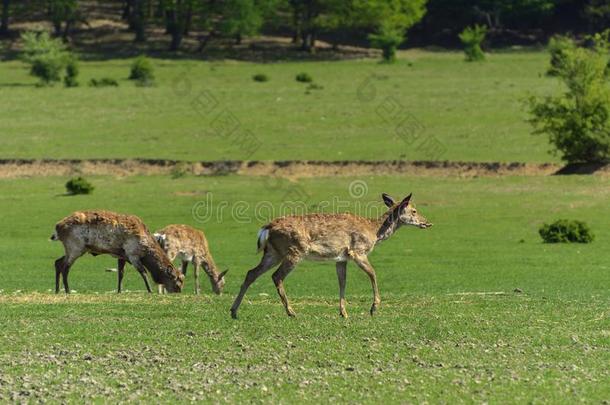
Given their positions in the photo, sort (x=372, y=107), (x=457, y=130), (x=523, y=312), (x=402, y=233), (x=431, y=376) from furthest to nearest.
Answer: (x=372, y=107), (x=457, y=130), (x=402, y=233), (x=523, y=312), (x=431, y=376)

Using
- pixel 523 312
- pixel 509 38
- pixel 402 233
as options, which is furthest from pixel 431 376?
pixel 509 38

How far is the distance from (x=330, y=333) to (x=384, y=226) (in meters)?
3.80

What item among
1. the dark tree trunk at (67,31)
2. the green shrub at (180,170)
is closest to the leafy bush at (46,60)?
the dark tree trunk at (67,31)

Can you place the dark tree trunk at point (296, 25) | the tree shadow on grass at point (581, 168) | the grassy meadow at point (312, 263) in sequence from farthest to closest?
the dark tree trunk at point (296, 25), the tree shadow on grass at point (581, 168), the grassy meadow at point (312, 263)

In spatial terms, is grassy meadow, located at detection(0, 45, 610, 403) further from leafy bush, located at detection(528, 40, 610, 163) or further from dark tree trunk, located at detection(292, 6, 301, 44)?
dark tree trunk, located at detection(292, 6, 301, 44)

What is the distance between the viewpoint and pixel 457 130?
2392 inches

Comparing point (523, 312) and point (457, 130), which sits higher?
point (523, 312)

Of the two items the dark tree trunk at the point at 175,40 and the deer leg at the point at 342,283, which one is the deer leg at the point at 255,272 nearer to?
the deer leg at the point at 342,283

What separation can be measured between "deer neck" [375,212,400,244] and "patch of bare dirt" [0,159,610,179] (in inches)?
1157

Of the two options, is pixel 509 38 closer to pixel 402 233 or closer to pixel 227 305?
pixel 402 233

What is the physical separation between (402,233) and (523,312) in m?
20.2

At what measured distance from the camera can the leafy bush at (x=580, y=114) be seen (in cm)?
5288

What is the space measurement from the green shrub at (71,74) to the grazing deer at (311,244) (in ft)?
189

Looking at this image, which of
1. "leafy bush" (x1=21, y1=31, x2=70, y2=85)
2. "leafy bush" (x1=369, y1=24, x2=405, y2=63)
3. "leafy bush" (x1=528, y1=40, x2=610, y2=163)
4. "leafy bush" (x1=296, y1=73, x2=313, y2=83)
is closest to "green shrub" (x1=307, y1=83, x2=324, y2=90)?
"leafy bush" (x1=296, y1=73, x2=313, y2=83)
